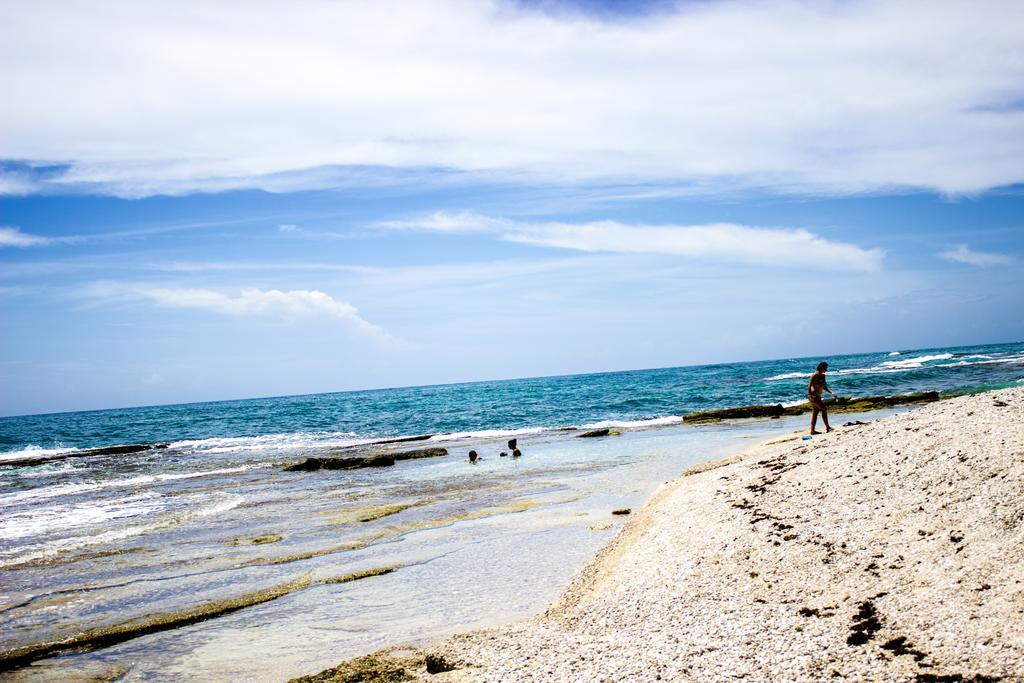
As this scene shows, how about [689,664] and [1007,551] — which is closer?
[689,664]

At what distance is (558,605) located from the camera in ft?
27.3

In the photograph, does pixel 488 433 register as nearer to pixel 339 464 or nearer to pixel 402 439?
pixel 402 439

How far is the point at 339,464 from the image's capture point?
27672 millimetres

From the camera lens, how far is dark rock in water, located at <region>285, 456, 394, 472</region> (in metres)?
27.3

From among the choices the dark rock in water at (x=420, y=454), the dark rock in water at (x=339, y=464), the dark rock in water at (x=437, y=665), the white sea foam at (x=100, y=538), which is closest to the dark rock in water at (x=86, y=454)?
the dark rock in water at (x=339, y=464)

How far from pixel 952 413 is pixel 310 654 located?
1126cm

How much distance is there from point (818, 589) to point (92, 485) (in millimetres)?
28757

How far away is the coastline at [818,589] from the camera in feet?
18.2

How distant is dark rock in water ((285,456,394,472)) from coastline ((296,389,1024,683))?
1907cm

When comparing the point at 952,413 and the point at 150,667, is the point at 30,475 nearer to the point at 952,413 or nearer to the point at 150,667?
the point at 150,667

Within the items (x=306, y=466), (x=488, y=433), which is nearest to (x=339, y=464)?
(x=306, y=466)

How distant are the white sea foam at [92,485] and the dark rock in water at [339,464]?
11.4 feet

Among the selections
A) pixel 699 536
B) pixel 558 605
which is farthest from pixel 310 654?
pixel 699 536

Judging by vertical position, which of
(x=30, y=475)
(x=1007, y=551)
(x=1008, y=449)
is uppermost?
(x=1008, y=449)
